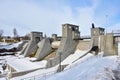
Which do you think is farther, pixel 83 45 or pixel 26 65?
pixel 83 45

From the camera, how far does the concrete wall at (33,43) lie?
34.6 meters

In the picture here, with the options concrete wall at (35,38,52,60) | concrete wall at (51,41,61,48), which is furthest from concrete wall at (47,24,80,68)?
concrete wall at (35,38,52,60)

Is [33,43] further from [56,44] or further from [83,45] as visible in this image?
[83,45]

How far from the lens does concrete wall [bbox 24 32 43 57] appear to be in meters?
34.6

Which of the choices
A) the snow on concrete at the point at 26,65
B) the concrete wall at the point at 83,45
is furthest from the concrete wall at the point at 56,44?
the snow on concrete at the point at 26,65

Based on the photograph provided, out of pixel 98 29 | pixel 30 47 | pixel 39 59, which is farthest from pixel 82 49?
pixel 30 47

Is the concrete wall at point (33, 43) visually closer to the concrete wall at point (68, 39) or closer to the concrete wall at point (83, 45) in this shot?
the concrete wall at point (68, 39)

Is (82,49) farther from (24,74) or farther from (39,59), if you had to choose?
(24,74)

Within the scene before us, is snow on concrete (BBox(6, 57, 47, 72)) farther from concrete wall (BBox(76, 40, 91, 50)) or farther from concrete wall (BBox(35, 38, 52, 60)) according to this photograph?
concrete wall (BBox(76, 40, 91, 50))

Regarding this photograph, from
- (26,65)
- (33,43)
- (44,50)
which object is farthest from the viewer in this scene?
(33,43)

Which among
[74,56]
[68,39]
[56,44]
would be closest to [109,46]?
[74,56]

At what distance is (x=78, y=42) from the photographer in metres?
27.8

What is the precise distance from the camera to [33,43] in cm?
3556

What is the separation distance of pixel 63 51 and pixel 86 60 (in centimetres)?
546
